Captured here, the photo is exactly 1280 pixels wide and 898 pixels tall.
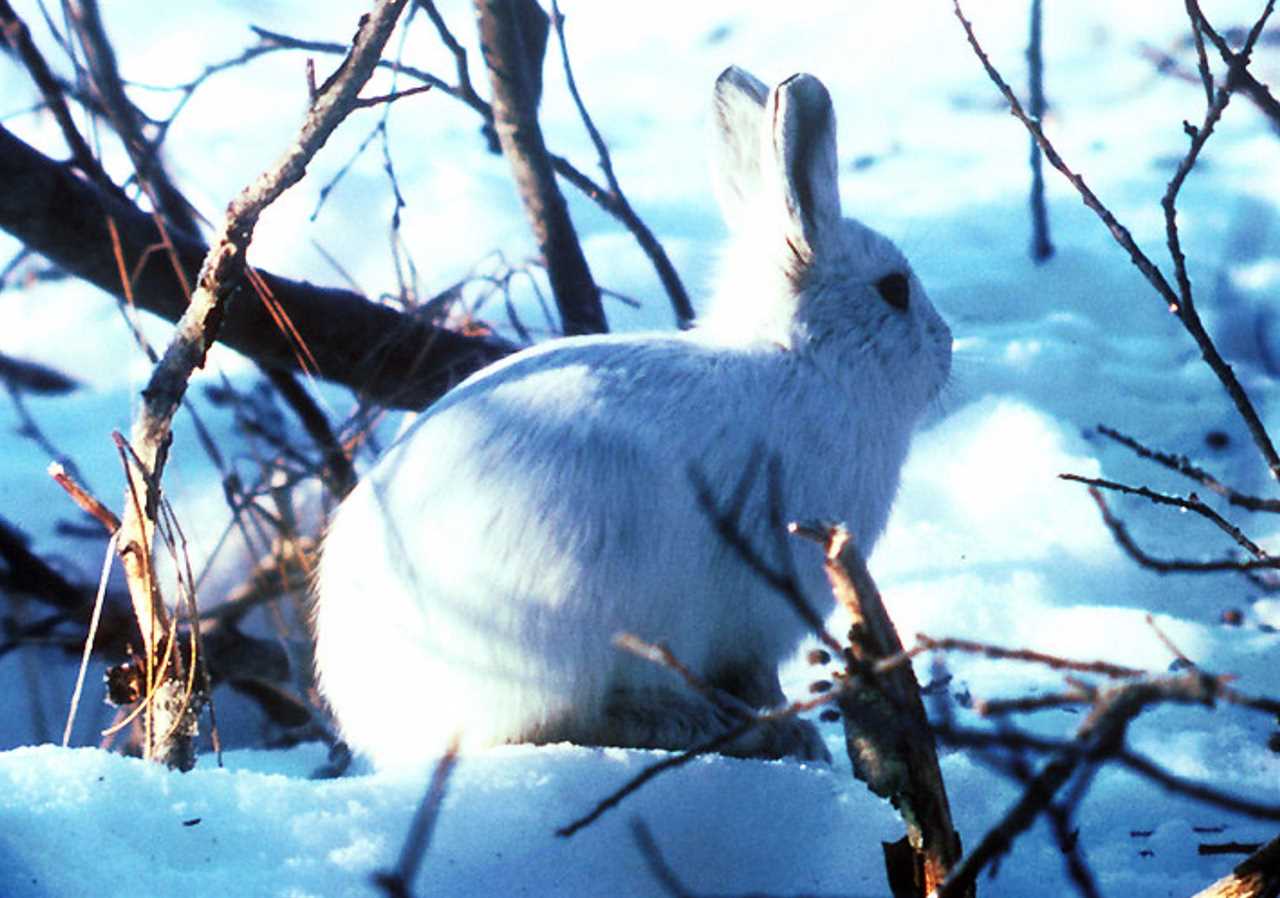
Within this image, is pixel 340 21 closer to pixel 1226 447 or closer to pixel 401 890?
pixel 1226 447

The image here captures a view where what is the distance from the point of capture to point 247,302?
131 inches

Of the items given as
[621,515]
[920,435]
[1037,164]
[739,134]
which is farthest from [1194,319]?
[1037,164]

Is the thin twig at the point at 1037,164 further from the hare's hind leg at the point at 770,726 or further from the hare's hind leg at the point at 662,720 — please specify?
the hare's hind leg at the point at 662,720

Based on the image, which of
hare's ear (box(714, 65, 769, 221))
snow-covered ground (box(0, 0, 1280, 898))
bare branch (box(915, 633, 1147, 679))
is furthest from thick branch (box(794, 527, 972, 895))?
hare's ear (box(714, 65, 769, 221))

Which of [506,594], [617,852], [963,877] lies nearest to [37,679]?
[506,594]

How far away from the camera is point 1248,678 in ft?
8.82

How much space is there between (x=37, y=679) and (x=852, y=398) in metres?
1.90

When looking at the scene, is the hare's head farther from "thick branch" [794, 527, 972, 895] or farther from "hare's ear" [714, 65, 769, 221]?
"thick branch" [794, 527, 972, 895]

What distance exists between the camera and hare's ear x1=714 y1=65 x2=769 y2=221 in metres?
2.66

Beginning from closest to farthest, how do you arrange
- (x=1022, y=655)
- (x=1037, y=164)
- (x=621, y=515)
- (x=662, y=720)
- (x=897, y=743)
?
(x=1022, y=655)
(x=897, y=743)
(x=621, y=515)
(x=662, y=720)
(x=1037, y=164)

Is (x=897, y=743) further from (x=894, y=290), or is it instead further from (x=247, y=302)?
(x=247, y=302)

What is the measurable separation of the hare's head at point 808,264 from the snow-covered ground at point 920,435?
328 millimetres

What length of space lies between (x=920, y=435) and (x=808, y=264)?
1426mm

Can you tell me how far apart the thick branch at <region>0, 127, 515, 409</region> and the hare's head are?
3.23ft
